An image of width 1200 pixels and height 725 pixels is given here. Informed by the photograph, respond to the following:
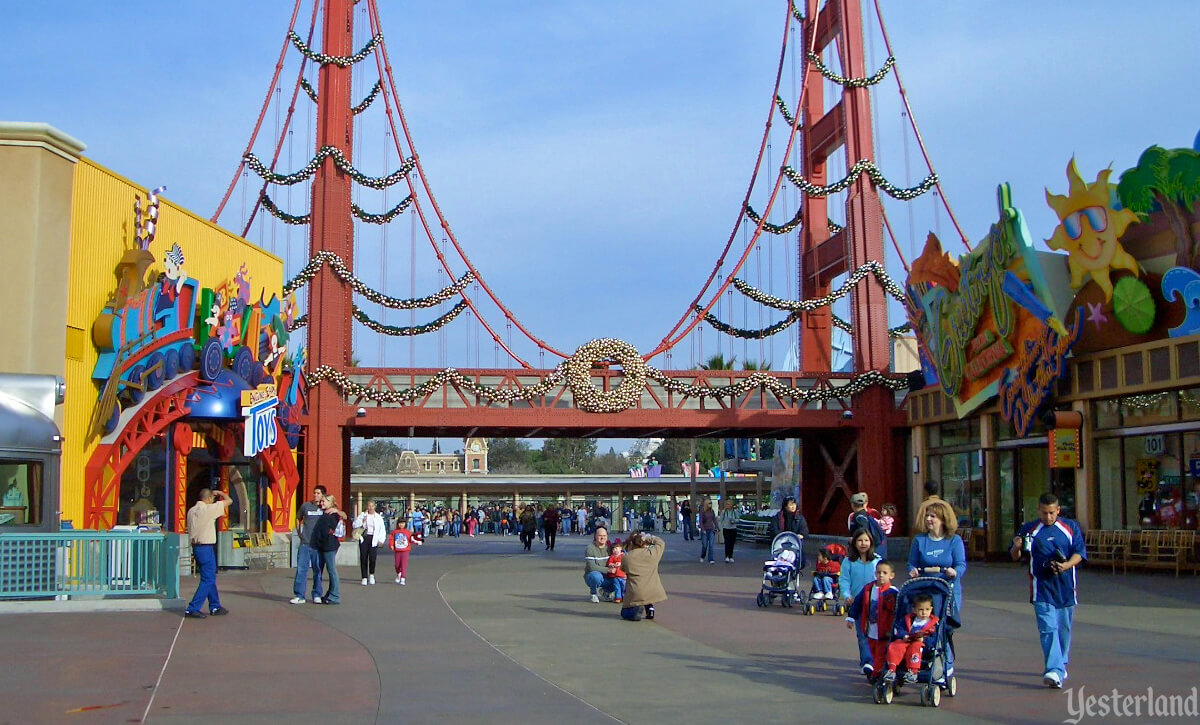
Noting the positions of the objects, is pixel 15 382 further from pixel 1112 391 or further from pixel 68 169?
pixel 1112 391

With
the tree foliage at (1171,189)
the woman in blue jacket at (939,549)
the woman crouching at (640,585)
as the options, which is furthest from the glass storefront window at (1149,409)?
the woman in blue jacket at (939,549)

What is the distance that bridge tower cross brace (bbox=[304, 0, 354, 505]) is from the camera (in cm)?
3042

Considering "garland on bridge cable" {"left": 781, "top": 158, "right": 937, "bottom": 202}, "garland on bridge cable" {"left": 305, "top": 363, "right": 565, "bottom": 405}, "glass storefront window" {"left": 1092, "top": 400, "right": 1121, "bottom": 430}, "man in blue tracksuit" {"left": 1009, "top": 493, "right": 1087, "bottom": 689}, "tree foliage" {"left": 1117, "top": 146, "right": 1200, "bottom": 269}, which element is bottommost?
"man in blue tracksuit" {"left": 1009, "top": 493, "right": 1087, "bottom": 689}

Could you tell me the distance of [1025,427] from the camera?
80.3 feet

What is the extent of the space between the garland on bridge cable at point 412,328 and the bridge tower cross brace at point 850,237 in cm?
1025

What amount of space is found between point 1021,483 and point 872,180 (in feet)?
32.8

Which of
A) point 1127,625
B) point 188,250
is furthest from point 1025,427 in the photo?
point 188,250

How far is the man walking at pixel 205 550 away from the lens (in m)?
14.5

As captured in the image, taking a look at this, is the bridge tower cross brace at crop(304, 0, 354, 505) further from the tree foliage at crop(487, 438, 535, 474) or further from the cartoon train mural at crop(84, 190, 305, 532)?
the tree foliage at crop(487, 438, 535, 474)

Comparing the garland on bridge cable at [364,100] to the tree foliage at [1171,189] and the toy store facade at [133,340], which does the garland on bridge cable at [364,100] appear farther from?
the tree foliage at [1171,189]

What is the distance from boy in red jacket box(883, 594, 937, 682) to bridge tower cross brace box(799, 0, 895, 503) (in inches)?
912

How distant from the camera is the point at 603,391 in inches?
1252

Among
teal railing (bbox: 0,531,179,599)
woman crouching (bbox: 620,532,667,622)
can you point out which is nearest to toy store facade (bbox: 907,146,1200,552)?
woman crouching (bbox: 620,532,667,622)

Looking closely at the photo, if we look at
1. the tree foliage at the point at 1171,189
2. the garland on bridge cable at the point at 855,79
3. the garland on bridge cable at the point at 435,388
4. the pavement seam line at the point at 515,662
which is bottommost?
the pavement seam line at the point at 515,662
